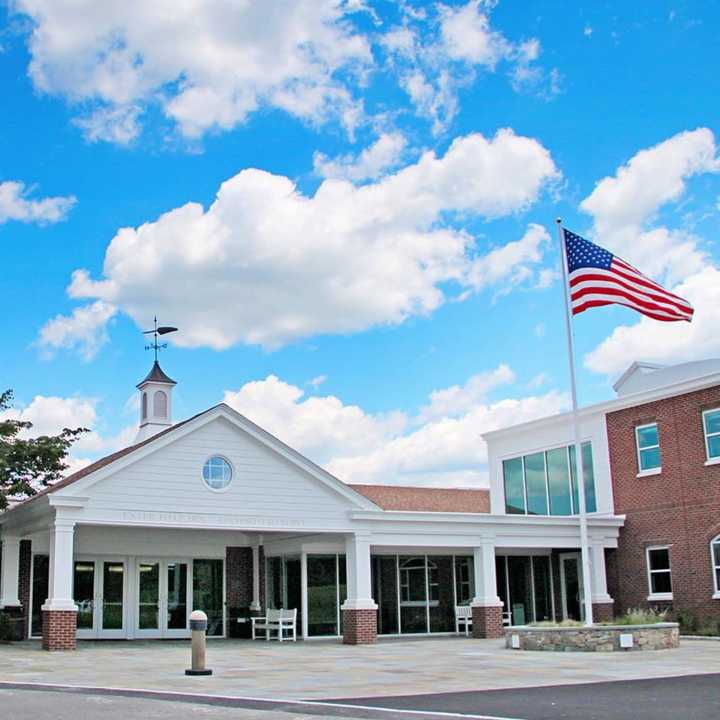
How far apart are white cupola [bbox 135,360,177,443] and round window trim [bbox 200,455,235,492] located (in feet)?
22.7

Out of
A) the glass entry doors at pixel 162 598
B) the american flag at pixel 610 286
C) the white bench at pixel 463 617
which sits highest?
the american flag at pixel 610 286

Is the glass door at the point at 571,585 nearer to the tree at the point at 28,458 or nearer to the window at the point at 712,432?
the window at the point at 712,432

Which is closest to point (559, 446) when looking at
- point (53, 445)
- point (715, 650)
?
point (715, 650)

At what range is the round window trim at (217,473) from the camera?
78.3 feet

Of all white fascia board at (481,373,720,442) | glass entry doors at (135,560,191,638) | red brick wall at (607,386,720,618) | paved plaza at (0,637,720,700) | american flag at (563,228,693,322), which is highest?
american flag at (563,228,693,322)

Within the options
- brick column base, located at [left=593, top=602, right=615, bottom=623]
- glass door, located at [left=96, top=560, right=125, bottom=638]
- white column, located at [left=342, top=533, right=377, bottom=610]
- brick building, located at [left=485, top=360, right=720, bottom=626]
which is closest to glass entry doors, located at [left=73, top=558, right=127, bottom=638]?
glass door, located at [left=96, top=560, right=125, bottom=638]

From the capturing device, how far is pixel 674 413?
27422mm

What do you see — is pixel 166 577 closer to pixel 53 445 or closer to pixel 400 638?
pixel 53 445

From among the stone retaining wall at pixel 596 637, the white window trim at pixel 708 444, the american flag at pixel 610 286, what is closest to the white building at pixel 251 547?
the white window trim at pixel 708 444

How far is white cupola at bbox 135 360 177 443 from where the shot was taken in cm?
3062

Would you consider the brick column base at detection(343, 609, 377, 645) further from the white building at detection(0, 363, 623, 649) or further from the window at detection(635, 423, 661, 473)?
the window at detection(635, 423, 661, 473)

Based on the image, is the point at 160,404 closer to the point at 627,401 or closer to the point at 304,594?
the point at 304,594

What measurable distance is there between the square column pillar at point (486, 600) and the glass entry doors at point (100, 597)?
9.16 m

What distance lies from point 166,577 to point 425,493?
12.2 m
